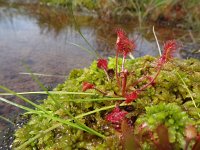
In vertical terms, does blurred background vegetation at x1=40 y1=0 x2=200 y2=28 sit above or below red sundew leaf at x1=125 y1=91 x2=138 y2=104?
below

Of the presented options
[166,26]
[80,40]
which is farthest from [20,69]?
[166,26]

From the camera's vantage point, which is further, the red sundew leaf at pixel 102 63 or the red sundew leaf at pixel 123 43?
the red sundew leaf at pixel 102 63

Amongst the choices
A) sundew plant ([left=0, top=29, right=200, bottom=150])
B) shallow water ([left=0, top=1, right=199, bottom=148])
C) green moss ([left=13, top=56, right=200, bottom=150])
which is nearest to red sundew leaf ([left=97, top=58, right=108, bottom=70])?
sundew plant ([left=0, top=29, right=200, bottom=150])

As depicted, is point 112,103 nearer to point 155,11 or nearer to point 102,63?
point 102,63

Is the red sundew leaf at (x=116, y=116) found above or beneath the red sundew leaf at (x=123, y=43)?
beneath

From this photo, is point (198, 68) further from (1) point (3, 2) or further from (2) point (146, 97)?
(1) point (3, 2)

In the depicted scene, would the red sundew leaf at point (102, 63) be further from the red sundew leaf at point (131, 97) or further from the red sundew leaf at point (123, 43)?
the red sundew leaf at point (131, 97)

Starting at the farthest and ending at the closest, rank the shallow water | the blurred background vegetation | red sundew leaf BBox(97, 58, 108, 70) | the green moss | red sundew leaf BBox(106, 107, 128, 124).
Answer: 1. the blurred background vegetation
2. the shallow water
3. red sundew leaf BBox(97, 58, 108, 70)
4. red sundew leaf BBox(106, 107, 128, 124)
5. the green moss

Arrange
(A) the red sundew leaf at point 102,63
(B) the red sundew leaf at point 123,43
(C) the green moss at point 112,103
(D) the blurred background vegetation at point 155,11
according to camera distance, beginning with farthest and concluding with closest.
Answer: (D) the blurred background vegetation at point 155,11, (A) the red sundew leaf at point 102,63, (B) the red sundew leaf at point 123,43, (C) the green moss at point 112,103

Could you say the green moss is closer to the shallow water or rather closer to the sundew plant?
the sundew plant

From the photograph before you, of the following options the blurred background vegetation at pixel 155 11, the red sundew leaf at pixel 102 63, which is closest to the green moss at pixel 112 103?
the red sundew leaf at pixel 102 63
